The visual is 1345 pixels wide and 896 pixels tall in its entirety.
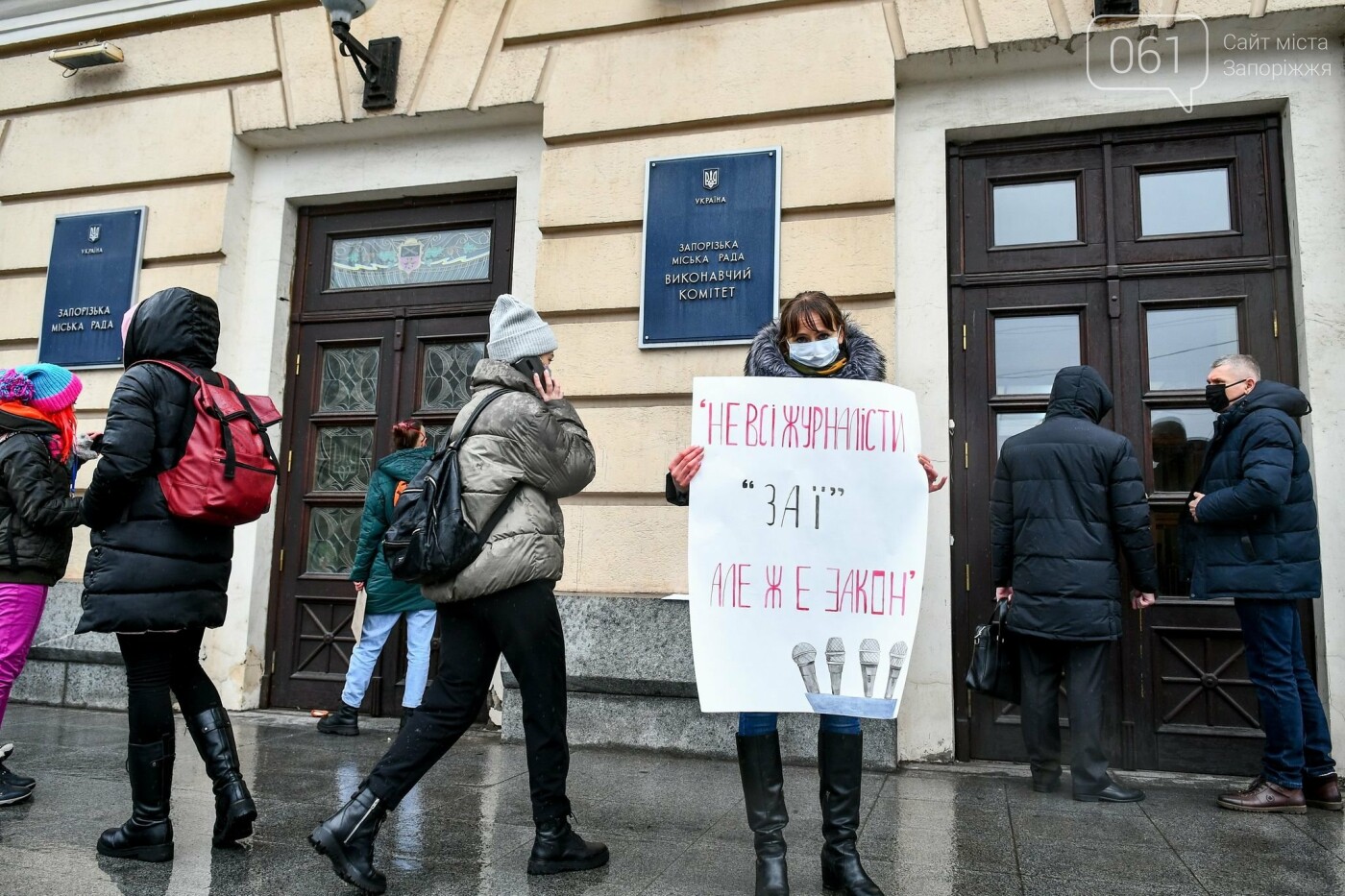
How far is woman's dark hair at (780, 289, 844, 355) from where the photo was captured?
10.9ft

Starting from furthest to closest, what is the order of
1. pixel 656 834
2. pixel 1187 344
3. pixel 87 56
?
pixel 87 56 < pixel 1187 344 < pixel 656 834

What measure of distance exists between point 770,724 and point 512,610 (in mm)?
889

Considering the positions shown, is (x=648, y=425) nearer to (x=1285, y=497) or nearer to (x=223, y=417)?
(x=223, y=417)

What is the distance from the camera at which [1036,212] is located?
5855mm

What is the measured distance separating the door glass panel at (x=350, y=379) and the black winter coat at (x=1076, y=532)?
440 centimetres

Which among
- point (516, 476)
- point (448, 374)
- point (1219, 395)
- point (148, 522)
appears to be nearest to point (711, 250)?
point (448, 374)

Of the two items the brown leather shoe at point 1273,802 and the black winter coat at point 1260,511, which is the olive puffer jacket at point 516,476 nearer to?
the black winter coat at point 1260,511

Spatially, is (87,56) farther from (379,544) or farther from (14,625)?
(14,625)

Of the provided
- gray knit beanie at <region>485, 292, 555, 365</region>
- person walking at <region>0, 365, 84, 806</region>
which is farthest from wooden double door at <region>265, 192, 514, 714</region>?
gray knit beanie at <region>485, 292, 555, 365</region>

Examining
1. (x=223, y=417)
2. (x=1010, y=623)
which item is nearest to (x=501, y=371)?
(x=223, y=417)

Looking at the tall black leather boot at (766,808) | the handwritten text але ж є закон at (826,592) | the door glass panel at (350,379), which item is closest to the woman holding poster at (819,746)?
the tall black leather boot at (766,808)

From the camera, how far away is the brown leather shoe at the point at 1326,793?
14.2 feet

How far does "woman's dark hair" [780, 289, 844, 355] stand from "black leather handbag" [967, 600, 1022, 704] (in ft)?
7.30

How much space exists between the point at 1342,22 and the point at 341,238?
20.6ft
